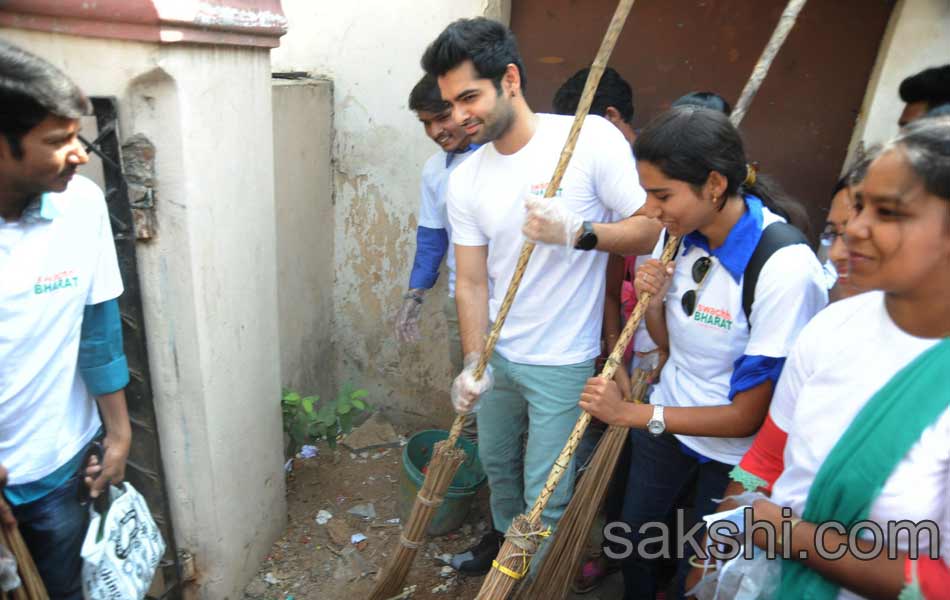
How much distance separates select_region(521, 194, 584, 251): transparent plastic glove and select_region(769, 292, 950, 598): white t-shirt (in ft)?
2.83

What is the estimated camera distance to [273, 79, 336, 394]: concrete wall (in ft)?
10.8

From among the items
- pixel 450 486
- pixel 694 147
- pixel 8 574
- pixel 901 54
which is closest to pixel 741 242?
pixel 694 147

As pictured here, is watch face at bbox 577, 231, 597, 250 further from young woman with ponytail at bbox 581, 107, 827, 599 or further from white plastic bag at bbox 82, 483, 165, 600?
white plastic bag at bbox 82, 483, 165, 600

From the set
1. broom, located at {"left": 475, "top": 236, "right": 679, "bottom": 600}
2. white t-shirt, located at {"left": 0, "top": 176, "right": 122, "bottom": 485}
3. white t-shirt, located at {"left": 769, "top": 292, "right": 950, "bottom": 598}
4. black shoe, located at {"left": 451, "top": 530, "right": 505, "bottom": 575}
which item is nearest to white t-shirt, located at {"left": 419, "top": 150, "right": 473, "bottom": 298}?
black shoe, located at {"left": 451, "top": 530, "right": 505, "bottom": 575}

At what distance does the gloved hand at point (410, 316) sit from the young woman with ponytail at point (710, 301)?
5.05 ft

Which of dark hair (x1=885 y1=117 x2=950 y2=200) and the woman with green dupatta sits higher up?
dark hair (x1=885 y1=117 x2=950 y2=200)

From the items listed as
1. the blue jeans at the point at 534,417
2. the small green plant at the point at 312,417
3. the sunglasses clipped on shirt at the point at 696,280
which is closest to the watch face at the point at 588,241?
the sunglasses clipped on shirt at the point at 696,280

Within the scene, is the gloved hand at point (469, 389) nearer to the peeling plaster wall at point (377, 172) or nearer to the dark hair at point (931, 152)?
the peeling plaster wall at point (377, 172)

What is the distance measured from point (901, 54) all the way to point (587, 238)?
1.68 metres

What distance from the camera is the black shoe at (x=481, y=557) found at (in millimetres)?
2916

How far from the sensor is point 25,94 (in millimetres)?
1553

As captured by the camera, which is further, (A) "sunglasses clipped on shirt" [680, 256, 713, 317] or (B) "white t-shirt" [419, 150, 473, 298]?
(B) "white t-shirt" [419, 150, 473, 298]

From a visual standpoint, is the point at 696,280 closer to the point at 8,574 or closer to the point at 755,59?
the point at 755,59

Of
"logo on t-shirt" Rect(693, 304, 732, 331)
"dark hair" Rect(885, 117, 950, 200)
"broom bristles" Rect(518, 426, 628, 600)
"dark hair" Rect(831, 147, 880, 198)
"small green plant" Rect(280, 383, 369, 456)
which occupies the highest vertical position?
"dark hair" Rect(885, 117, 950, 200)
